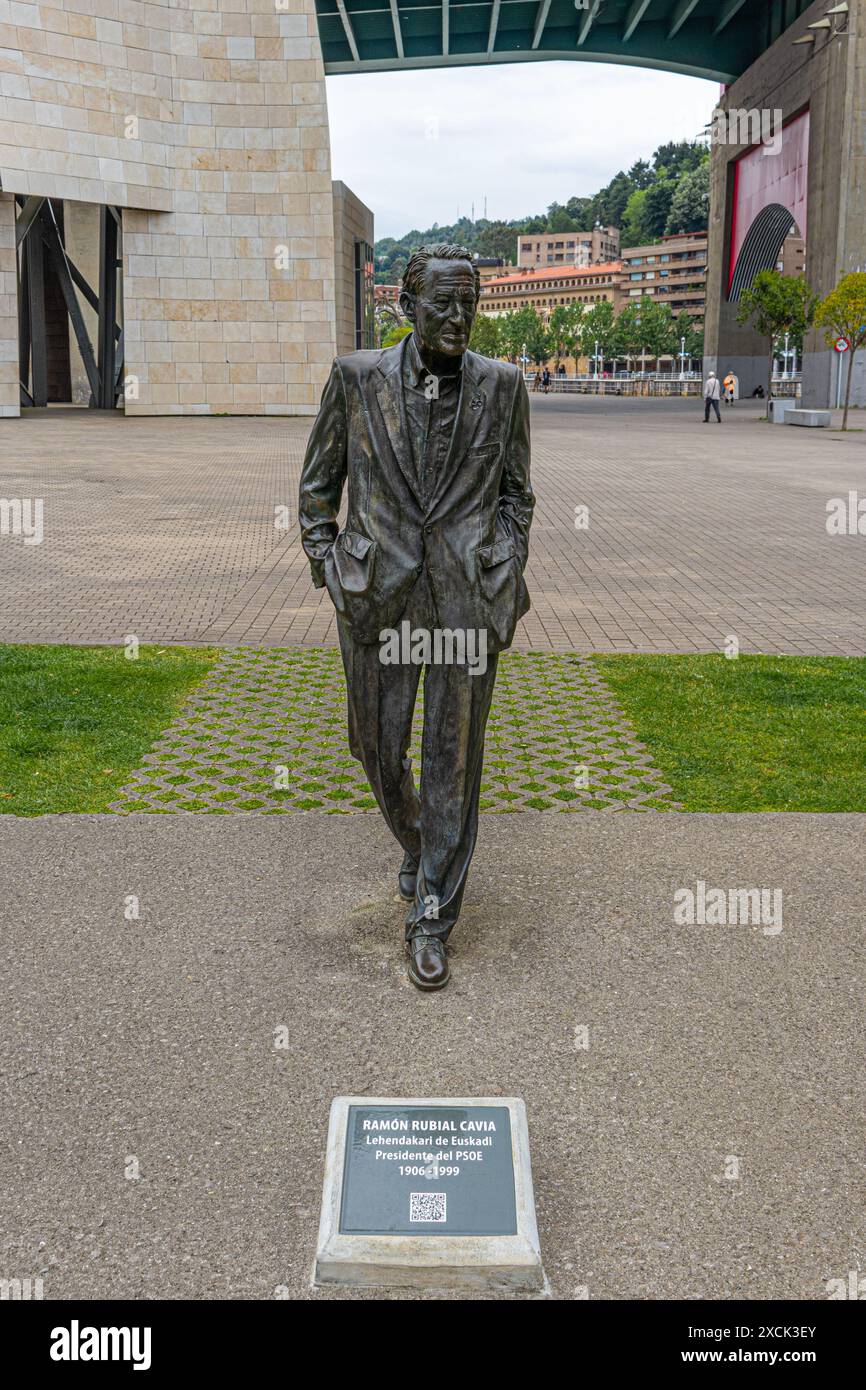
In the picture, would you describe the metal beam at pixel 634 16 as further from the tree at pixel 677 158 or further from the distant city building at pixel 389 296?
the tree at pixel 677 158

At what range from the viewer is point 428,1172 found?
3.08 metres

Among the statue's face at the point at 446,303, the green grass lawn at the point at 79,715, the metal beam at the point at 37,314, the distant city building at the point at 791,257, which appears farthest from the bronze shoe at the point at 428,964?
the distant city building at the point at 791,257

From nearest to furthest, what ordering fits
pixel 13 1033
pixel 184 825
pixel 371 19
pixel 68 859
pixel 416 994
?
pixel 13 1033 < pixel 416 994 < pixel 68 859 < pixel 184 825 < pixel 371 19

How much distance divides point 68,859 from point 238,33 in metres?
34.2

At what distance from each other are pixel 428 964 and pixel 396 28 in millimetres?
50653

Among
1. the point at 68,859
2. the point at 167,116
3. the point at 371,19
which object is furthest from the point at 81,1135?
the point at 371,19

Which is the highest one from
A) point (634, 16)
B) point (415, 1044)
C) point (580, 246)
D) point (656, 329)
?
point (580, 246)

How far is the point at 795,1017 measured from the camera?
407 centimetres

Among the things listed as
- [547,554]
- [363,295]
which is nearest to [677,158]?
[363,295]

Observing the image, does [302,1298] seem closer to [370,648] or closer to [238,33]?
[370,648]

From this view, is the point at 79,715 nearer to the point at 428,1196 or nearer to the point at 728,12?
the point at 428,1196

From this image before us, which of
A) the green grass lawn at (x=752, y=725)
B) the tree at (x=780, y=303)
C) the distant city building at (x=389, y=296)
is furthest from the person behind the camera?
the tree at (x=780, y=303)

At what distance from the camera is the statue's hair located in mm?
3922

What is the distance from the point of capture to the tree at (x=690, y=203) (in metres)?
143
